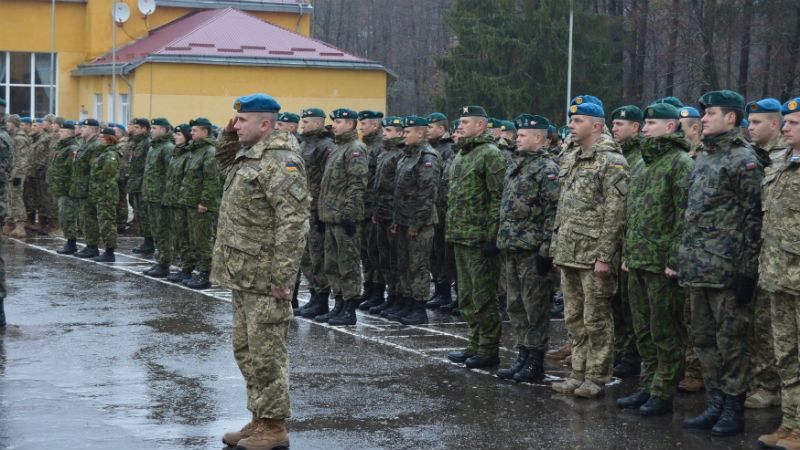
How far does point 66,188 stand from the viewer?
754 inches

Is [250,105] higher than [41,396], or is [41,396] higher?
[250,105]

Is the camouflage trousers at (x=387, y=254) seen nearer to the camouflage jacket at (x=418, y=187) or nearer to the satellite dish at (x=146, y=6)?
the camouflage jacket at (x=418, y=187)

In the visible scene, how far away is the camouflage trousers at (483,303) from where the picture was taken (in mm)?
10344

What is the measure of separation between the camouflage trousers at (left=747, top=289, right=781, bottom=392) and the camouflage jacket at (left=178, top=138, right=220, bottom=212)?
804 cm

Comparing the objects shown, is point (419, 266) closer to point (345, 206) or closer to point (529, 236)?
point (345, 206)

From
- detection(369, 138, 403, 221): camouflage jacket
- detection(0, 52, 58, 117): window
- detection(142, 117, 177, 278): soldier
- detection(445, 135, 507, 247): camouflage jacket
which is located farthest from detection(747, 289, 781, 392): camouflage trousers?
detection(0, 52, 58, 117): window

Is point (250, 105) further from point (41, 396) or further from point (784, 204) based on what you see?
point (784, 204)

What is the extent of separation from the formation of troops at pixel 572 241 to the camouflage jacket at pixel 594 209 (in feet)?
0.04

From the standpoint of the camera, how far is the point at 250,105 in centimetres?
782

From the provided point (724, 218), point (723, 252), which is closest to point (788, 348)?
point (723, 252)

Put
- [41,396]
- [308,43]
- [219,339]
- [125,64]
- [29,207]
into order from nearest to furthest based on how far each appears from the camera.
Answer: [41,396], [219,339], [29,207], [125,64], [308,43]

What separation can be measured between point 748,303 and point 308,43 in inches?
1188

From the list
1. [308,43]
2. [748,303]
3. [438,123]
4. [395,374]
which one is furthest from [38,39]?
[748,303]

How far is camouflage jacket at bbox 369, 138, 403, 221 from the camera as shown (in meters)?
Answer: 13.5
